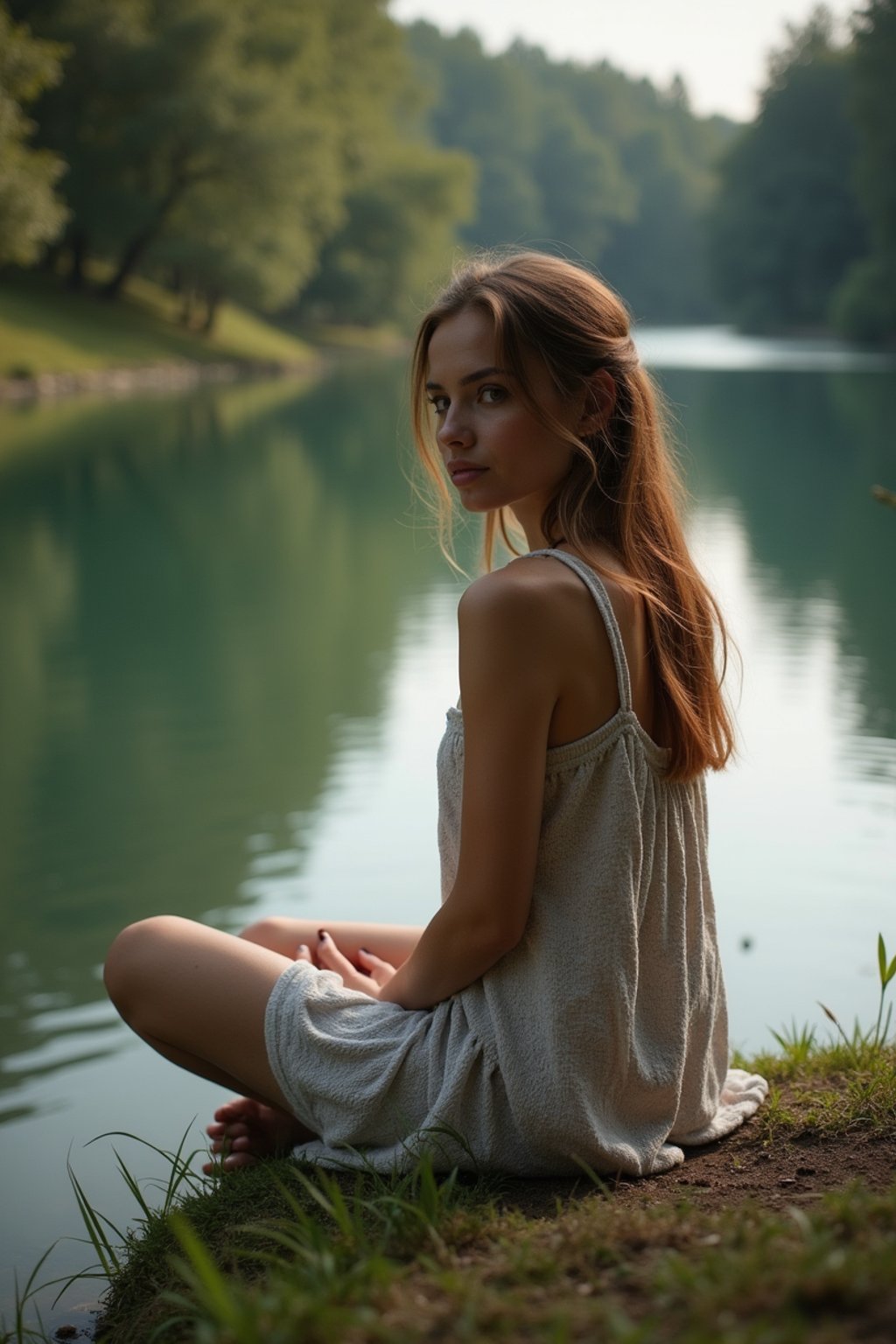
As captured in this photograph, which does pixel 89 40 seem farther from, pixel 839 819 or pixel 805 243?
pixel 805 243

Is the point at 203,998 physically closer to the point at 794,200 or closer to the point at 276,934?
the point at 276,934

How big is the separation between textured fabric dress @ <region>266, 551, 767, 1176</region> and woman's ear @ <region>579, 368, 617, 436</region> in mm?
282

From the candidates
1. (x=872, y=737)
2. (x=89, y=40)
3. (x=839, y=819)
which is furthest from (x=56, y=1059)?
(x=89, y=40)

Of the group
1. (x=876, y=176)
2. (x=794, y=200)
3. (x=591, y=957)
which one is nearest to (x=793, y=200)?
(x=794, y=200)

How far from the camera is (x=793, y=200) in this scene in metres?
58.0

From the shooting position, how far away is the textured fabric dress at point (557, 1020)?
2072mm

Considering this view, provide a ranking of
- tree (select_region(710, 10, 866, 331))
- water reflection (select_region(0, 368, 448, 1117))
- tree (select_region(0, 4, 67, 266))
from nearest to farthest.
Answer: water reflection (select_region(0, 368, 448, 1117))
tree (select_region(0, 4, 67, 266))
tree (select_region(710, 10, 866, 331))

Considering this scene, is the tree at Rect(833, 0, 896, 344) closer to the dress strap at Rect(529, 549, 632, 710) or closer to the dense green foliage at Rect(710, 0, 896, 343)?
the dense green foliage at Rect(710, 0, 896, 343)

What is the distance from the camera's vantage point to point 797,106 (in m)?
60.2

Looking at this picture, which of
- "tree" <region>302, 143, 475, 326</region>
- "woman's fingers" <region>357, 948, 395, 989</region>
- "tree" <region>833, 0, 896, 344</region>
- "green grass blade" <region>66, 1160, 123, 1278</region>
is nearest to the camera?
"green grass blade" <region>66, 1160, 123, 1278</region>

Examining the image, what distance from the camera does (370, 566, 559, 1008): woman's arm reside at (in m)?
1.99

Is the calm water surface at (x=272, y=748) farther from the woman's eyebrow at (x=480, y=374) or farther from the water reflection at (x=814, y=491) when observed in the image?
the woman's eyebrow at (x=480, y=374)

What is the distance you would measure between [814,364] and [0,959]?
33738 mm

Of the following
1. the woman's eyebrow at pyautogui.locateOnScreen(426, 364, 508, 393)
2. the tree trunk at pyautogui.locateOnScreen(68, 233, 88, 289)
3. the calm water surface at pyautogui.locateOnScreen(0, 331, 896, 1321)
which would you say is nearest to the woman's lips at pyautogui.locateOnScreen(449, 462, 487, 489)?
the woman's eyebrow at pyautogui.locateOnScreen(426, 364, 508, 393)
